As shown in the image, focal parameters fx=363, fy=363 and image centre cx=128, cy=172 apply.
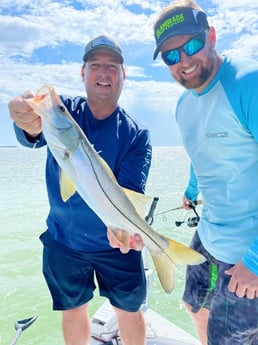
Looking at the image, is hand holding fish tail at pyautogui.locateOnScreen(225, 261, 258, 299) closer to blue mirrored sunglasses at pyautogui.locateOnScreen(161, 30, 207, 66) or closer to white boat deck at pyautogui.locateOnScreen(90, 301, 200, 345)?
blue mirrored sunglasses at pyautogui.locateOnScreen(161, 30, 207, 66)

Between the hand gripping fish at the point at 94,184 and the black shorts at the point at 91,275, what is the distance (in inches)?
33.1

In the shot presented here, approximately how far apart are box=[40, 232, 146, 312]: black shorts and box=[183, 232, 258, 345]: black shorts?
0.60 m

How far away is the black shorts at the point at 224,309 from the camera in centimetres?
210

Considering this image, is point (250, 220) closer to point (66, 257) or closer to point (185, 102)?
point (185, 102)

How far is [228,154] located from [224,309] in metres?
0.93

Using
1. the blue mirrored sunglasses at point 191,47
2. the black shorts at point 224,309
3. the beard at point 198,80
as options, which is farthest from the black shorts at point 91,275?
the blue mirrored sunglasses at point 191,47

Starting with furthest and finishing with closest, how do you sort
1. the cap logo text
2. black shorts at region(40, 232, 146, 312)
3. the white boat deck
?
1. the white boat deck
2. black shorts at region(40, 232, 146, 312)
3. the cap logo text

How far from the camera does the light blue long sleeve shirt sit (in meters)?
1.99

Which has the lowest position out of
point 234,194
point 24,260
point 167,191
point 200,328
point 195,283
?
point 167,191

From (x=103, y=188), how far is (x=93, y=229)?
97 centimetres

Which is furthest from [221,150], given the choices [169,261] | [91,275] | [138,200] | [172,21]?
[91,275]

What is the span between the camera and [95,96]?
111 inches

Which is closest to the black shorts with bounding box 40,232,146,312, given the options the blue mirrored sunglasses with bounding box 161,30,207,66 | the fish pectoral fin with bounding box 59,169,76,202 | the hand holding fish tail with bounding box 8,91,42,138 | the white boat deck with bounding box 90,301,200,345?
the white boat deck with bounding box 90,301,200,345

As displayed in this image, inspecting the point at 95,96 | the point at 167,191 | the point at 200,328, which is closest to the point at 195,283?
the point at 200,328
